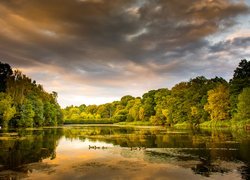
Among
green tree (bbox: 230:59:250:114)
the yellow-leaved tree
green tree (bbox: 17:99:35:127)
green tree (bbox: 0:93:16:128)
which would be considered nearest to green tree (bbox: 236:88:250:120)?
green tree (bbox: 230:59:250:114)

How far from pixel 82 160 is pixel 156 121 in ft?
322

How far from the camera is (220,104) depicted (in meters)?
86.9

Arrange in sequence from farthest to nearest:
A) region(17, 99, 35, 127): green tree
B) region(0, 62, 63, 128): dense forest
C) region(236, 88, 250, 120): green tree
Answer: region(17, 99, 35, 127): green tree < region(0, 62, 63, 128): dense forest < region(236, 88, 250, 120): green tree

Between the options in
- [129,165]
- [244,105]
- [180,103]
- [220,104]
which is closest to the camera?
[129,165]

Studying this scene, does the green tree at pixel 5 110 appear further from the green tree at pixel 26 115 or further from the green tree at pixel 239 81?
the green tree at pixel 239 81

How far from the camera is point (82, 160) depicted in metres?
29.0

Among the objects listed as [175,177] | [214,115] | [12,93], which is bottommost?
[175,177]

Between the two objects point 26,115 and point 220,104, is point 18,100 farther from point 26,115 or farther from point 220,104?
point 220,104

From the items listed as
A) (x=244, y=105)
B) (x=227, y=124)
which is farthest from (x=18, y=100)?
(x=244, y=105)

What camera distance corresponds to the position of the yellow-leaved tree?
86.6 meters

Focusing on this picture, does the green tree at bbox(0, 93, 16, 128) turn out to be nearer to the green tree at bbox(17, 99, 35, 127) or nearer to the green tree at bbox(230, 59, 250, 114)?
the green tree at bbox(17, 99, 35, 127)

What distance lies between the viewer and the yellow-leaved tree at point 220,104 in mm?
86562

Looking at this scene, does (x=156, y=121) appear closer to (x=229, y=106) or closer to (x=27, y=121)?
(x=229, y=106)

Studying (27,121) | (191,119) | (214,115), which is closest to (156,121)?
(191,119)
